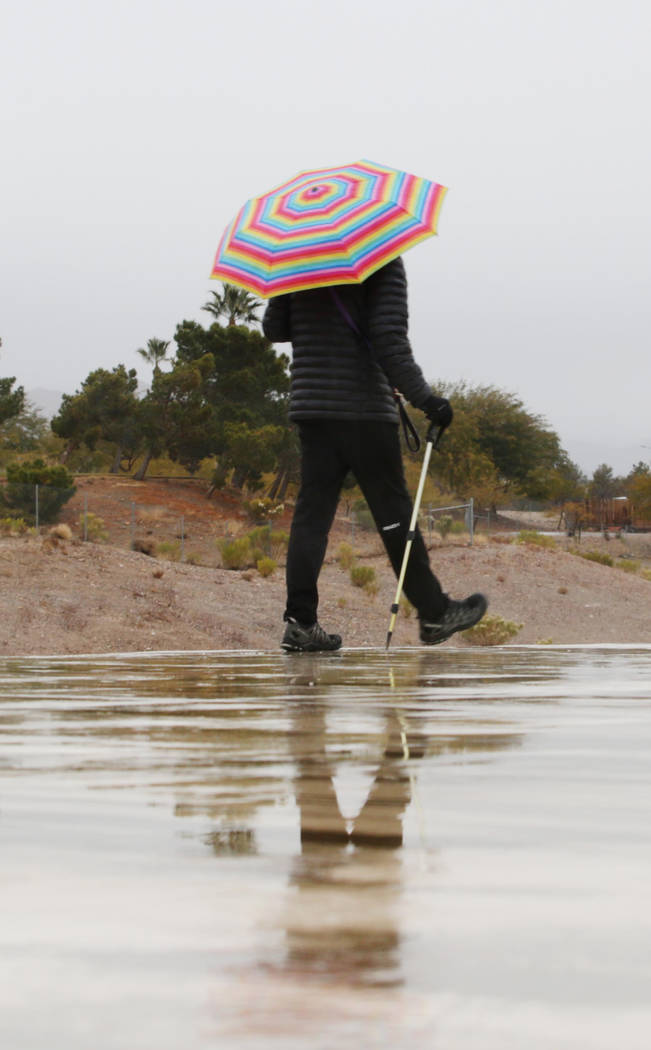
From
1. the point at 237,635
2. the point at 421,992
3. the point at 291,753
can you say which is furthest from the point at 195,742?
the point at 237,635

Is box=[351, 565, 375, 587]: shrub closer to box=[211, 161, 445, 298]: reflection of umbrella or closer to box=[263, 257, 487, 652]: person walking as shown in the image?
→ box=[211, 161, 445, 298]: reflection of umbrella

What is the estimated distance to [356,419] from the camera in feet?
19.7

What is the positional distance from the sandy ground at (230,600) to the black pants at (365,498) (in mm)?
8168

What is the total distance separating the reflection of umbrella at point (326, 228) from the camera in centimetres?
604

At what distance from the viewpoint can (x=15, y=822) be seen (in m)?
1.53

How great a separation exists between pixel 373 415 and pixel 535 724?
3477mm

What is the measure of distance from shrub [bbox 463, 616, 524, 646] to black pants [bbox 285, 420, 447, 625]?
13333mm

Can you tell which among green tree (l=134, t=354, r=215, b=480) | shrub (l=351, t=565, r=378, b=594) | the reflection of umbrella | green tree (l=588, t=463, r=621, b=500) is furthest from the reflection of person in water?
green tree (l=588, t=463, r=621, b=500)

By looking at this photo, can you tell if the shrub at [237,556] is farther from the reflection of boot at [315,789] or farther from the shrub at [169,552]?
the reflection of boot at [315,789]

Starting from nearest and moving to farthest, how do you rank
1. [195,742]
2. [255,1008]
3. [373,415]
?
[255,1008], [195,742], [373,415]

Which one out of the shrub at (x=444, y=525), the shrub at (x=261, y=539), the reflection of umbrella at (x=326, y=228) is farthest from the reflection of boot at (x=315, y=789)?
the shrub at (x=444, y=525)

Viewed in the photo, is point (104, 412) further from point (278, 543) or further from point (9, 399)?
point (278, 543)

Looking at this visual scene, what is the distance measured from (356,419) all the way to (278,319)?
2.23 ft

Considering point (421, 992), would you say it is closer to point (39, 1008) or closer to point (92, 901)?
point (39, 1008)
